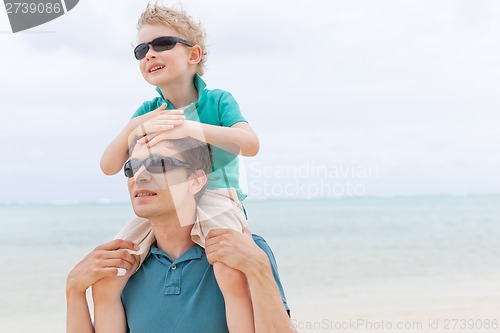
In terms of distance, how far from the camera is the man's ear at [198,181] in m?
3.08

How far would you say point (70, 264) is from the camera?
13547 mm

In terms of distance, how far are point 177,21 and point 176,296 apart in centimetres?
128

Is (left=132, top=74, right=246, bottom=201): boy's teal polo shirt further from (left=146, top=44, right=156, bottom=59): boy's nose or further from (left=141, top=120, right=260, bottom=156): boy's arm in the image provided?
(left=146, top=44, right=156, bottom=59): boy's nose

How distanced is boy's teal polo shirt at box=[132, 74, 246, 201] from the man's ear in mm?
85

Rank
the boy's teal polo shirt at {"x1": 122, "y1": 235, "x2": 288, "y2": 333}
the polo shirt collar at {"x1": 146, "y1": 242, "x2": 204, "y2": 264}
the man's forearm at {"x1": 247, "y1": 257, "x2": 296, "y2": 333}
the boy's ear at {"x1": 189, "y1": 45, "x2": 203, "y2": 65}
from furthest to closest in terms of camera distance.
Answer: the boy's ear at {"x1": 189, "y1": 45, "x2": 203, "y2": 65} < the polo shirt collar at {"x1": 146, "y1": 242, "x2": 204, "y2": 264} < the boy's teal polo shirt at {"x1": 122, "y1": 235, "x2": 288, "y2": 333} < the man's forearm at {"x1": 247, "y1": 257, "x2": 296, "y2": 333}

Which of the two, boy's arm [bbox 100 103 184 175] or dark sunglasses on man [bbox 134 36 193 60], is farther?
dark sunglasses on man [bbox 134 36 193 60]

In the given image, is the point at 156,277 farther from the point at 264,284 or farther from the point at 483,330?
the point at 483,330

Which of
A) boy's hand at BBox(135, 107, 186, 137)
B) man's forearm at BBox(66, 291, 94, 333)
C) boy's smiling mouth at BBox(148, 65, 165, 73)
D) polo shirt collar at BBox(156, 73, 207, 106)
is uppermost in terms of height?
boy's smiling mouth at BBox(148, 65, 165, 73)

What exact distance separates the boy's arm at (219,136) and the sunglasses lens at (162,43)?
47 cm

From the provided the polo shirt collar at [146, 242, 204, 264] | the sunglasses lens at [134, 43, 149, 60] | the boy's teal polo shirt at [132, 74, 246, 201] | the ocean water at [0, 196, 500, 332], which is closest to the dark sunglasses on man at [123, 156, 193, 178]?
the boy's teal polo shirt at [132, 74, 246, 201]

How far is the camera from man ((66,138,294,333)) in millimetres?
2877

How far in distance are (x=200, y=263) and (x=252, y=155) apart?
1.69ft

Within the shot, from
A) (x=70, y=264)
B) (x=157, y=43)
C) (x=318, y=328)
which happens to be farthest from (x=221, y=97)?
(x=70, y=264)

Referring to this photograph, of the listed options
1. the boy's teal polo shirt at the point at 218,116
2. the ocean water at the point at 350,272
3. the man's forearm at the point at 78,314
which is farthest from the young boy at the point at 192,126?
the ocean water at the point at 350,272
